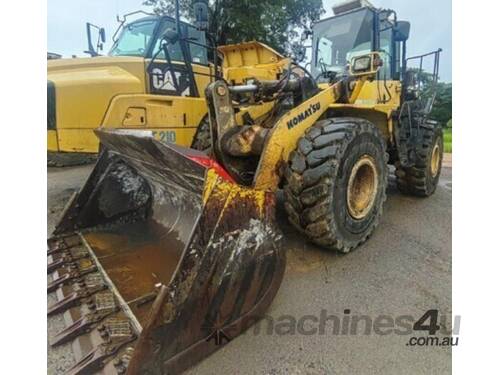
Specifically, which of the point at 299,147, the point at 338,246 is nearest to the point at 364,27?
the point at 299,147

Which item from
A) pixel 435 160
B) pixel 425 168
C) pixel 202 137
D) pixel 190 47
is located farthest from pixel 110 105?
pixel 435 160

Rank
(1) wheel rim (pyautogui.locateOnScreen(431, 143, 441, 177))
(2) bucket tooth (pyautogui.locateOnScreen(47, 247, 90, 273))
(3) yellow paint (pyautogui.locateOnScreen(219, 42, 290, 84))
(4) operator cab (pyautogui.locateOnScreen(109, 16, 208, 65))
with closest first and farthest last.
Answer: (2) bucket tooth (pyautogui.locateOnScreen(47, 247, 90, 273)), (4) operator cab (pyautogui.locateOnScreen(109, 16, 208, 65)), (1) wheel rim (pyautogui.locateOnScreen(431, 143, 441, 177)), (3) yellow paint (pyautogui.locateOnScreen(219, 42, 290, 84))

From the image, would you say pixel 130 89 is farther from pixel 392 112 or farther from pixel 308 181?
pixel 392 112

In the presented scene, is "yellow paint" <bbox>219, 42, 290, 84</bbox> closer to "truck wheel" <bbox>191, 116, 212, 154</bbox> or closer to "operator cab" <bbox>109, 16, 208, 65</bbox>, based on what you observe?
"operator cab" <bbox>109, 16, 208, 65</bbox>

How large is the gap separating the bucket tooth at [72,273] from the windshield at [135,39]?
266 cm

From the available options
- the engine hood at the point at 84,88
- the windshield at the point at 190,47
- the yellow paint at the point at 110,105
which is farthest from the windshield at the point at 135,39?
the engine hood at the point at 84,88

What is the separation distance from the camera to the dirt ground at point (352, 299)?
1.76 meters

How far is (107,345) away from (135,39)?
3716 mm

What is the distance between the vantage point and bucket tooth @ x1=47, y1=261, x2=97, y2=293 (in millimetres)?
2145

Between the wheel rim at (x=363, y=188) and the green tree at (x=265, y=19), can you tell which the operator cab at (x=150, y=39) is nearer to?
the green tree at (x=265, y=19)

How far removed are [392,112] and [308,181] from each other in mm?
1819

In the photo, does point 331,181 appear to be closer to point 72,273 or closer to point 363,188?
point 363,188

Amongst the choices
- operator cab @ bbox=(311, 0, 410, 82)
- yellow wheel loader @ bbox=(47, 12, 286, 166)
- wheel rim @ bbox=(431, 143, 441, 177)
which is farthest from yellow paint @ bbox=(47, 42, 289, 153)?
wheel rim @ bbox=(431, 143, 441, 177)

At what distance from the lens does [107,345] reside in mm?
1623
